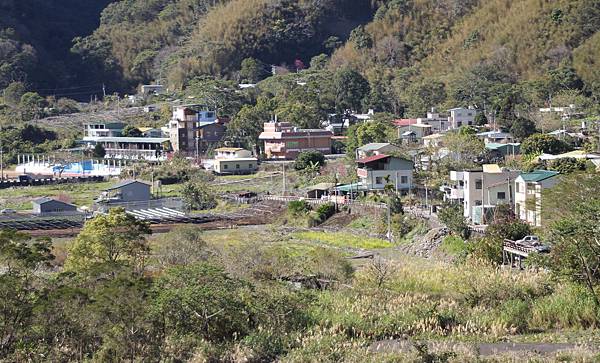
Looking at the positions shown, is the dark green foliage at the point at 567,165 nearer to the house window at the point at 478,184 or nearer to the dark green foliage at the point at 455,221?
the house window at the point at 478,184

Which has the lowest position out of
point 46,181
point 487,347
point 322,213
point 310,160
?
point 487,347

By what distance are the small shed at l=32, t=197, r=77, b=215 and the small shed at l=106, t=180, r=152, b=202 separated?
2021mm

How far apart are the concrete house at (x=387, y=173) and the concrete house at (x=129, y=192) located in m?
7.40

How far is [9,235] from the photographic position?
1490 centimetres

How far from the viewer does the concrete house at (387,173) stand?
2959 cm

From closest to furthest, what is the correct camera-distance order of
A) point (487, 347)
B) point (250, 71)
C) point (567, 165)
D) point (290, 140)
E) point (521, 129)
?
1. point (487, 347)
2. point (567, 165)
3. point (521, 129)
4. point (290, 140)
5. point (250, 71)

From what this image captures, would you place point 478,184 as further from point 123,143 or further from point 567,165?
point 123,143

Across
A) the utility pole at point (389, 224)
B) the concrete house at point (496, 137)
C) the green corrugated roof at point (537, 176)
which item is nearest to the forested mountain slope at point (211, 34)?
the concrete house at point (496, 137)

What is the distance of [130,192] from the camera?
31953 millimetres

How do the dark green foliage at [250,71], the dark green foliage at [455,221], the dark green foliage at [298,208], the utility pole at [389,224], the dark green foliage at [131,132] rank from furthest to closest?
the dark green foliage at [250,71] → the dark green foliage at [131,132] → the dark green foliage at [298,208] → the utility pole at [389,224] → the dark green foliage at [455,221]

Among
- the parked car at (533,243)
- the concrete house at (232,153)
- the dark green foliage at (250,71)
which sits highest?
the dark green foliage at (250,71)

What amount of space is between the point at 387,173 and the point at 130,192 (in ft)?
27.6

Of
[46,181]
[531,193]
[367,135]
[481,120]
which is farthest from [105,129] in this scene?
[531,193]

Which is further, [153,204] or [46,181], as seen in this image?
[46,181]
